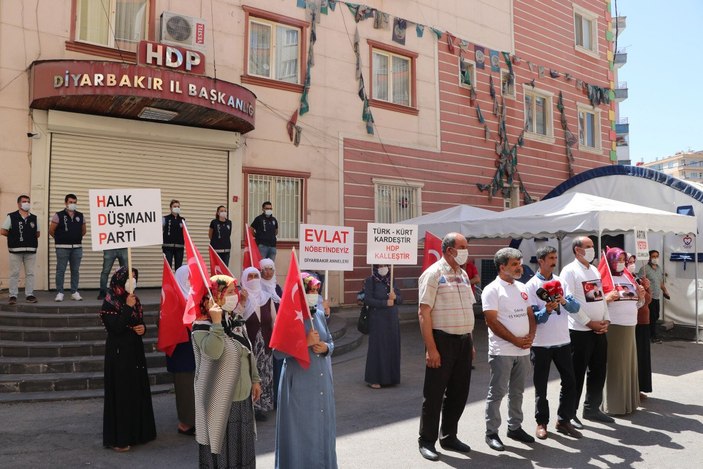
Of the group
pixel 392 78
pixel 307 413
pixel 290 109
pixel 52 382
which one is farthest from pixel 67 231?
pixel 392 78

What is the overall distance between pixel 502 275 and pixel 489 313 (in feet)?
1.31

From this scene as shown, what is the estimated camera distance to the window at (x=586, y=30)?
885 inches

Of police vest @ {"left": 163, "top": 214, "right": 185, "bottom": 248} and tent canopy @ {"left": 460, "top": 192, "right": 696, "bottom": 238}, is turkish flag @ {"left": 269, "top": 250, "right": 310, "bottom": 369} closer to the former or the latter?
tent canopy @ {"left": 460, "top": 192, "right": 696, "bottom": 238}

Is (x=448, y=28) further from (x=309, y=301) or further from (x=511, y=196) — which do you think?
(x=309, y=301)

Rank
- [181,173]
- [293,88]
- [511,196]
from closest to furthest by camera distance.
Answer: [181,173] < [293,88] < [511,196]

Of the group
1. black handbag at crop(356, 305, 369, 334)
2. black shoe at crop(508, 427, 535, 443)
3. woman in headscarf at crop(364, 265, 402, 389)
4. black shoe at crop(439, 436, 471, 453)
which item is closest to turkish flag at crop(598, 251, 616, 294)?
black shoe at crop(508, 427, 535, 443)

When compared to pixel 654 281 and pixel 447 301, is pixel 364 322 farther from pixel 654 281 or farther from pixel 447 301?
pixel 654 281

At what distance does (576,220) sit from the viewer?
34.3 ft

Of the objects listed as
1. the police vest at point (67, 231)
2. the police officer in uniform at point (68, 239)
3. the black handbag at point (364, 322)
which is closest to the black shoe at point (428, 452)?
the black handbag at point (364, 322)

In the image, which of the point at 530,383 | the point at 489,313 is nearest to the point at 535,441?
the point at 489,313

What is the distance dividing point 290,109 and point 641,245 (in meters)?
8.40

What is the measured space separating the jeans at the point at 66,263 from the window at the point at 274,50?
6.09 meters

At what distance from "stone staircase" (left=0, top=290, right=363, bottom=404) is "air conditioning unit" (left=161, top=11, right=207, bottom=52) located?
570cm

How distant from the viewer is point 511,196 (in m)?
19.1
